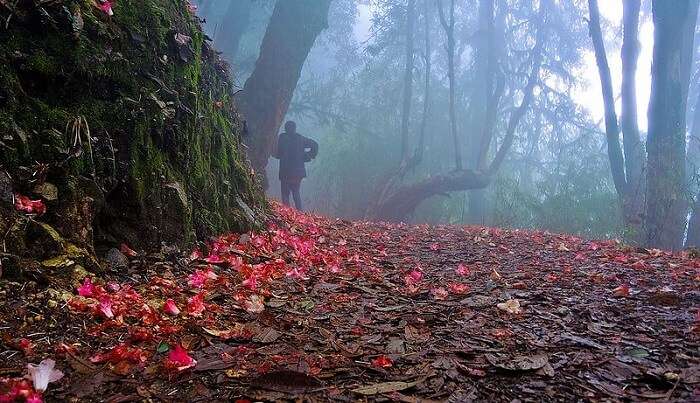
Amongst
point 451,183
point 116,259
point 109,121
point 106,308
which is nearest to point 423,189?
point 451,183

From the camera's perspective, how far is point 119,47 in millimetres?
3006

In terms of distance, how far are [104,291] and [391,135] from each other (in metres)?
16.2

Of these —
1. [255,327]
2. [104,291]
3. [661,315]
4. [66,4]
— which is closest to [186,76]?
[66,4]

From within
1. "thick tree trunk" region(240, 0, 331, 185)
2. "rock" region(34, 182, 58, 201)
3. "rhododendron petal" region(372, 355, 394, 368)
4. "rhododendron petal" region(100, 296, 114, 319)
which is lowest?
"rhododendron petal" region(372, 355, 394, 368)

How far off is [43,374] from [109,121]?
170 centimetres

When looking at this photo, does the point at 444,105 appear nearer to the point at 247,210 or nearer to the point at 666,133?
the point at 666,133

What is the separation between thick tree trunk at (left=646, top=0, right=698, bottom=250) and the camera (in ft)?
24.1

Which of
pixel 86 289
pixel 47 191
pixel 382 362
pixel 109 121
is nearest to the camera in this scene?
pixel 382 362

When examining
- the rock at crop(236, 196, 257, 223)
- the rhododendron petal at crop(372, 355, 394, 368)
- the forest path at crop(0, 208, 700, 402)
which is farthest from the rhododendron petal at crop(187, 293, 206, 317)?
the rock at crop(236, 196, 257, 223)

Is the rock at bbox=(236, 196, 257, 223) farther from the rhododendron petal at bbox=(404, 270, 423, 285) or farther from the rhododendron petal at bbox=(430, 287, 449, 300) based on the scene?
the rhododendron petal at bbox=(430, 287, 449, 300)

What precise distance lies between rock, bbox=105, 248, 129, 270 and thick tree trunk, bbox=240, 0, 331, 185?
17.5 feet

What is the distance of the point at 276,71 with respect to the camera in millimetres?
8562

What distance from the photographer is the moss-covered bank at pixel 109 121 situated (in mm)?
2369

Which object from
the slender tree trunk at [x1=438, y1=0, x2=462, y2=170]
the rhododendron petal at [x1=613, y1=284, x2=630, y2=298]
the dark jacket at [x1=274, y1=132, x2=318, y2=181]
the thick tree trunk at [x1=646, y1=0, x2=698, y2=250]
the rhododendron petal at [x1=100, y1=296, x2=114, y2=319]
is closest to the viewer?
the rhododendron petal at [x1=100, y1=296, x2=114, y2=319]
